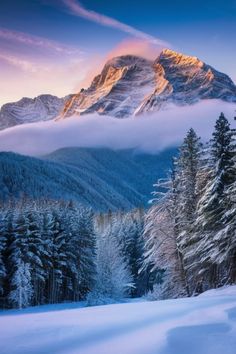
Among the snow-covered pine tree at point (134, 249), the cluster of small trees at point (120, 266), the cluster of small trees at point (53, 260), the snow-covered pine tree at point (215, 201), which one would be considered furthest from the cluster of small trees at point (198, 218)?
the snow-covered pine tree at point (134, 249)

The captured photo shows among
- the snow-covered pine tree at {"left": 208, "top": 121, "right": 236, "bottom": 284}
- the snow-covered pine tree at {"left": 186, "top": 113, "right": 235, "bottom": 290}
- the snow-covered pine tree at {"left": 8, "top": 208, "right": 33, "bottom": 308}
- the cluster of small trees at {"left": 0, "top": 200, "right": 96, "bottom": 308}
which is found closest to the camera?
the snow-covered pine tree at {"left": 208, "top": 121, "right": 236, "bottom": 284}

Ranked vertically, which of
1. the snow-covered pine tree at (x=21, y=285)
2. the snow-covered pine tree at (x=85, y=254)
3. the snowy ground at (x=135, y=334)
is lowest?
the snowy ground at (x=135, y=334)

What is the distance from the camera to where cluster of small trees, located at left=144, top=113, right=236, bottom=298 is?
84.7ft

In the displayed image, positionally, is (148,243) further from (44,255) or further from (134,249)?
(134,249)

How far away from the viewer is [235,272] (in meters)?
25.4

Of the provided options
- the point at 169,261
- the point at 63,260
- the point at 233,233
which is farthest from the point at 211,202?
the point at 63,260

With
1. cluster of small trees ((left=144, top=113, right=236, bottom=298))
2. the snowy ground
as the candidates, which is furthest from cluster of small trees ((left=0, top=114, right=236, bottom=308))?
the snowy ground

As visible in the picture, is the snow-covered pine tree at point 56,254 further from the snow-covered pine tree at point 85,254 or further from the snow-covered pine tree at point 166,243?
the snow-covered pine tree at point 166,243

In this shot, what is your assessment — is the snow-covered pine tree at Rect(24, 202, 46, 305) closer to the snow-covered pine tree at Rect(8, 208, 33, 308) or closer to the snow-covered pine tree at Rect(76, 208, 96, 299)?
the snow-covered pine tree at Rect(8, 208, 33, 308)

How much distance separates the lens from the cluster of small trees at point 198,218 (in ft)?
84.7

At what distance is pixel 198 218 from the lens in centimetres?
2758

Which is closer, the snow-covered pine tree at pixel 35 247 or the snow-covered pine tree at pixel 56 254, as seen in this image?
the snow-covered pine tree at pixel 35 247

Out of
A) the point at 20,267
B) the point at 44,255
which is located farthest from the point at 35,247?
the point at 20,267

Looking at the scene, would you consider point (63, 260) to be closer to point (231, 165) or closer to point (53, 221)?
point (53, 221)
